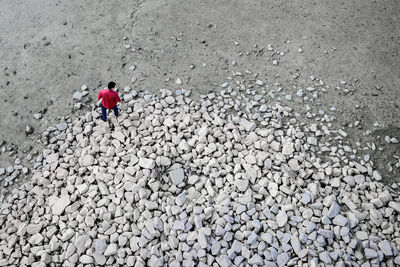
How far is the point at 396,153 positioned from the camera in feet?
17.8

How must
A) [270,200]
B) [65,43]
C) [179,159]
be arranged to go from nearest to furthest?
[270,200] → [179,159] → [65,43]

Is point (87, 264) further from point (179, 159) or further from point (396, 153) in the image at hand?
point (396, 153)

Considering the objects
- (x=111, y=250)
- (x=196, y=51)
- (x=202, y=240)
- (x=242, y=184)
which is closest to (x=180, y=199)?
(x=202, y=240)

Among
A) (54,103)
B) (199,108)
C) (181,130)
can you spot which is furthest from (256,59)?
(54,103)

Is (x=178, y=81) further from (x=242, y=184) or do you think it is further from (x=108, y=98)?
(x=242, y=184)

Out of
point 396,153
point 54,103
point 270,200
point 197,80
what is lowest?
point 396,153

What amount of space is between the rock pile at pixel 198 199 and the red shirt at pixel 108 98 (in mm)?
407

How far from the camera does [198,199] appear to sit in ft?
15.3

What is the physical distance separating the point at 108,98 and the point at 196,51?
254 cm

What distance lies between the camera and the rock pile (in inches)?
168

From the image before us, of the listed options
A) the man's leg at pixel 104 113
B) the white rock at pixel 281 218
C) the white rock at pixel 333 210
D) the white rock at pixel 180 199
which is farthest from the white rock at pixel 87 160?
the white rock at pixel 333 210

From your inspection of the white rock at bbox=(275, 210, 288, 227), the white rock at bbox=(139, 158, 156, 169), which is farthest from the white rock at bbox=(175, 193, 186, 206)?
the white rock at bbox=(275, 210, 288, 227)

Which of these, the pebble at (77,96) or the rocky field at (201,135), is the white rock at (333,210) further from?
the pebble at (77,96)

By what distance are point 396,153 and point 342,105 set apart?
4.14 feet
